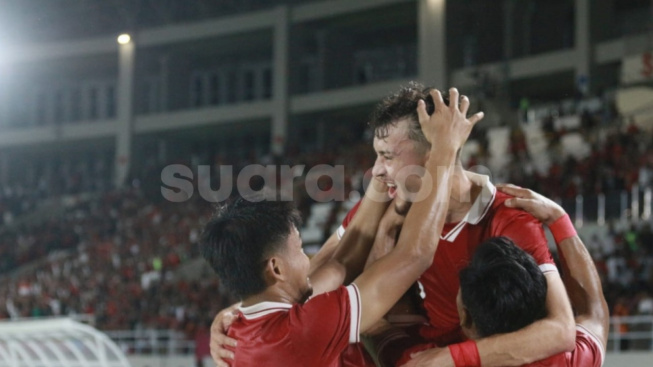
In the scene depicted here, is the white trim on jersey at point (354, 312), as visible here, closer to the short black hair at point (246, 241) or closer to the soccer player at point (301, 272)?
the soccer player at point (301, 272)

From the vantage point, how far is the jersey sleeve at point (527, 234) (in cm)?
377

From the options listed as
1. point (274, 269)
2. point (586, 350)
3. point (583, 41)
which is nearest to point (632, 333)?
point (586, 350)

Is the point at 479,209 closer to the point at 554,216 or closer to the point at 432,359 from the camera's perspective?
the point at 554,216

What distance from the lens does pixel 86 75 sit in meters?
41.2

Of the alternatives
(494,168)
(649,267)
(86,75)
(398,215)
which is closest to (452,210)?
(398,215)

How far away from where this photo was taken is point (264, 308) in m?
3.73

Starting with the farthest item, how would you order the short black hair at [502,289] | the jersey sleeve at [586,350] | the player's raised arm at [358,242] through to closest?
1. the player's raised arm at [358,242]
2. the jersey sleeve at [586,350]
3. the short black hair at [502,289]

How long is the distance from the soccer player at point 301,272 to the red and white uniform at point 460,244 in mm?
297

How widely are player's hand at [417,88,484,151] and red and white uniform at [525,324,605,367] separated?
90 cm

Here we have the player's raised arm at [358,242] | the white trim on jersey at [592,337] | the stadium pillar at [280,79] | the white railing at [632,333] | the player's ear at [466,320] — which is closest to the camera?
the player's ear at [466,320]

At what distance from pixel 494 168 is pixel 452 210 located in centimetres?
1735

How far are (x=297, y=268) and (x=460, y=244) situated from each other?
29.5 inches

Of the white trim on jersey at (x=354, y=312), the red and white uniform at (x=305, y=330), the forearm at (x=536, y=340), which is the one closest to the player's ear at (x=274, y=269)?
the red and white uniform at (x=305, y=330)

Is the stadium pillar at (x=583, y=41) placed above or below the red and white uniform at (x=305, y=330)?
above
